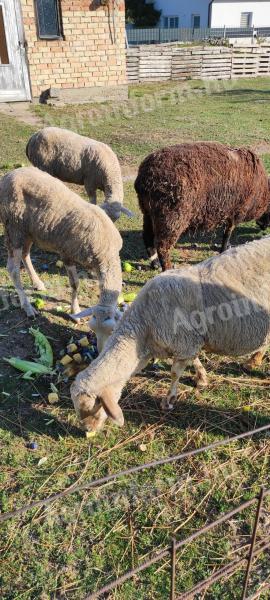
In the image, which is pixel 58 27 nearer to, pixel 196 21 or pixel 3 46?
pixel 3 46

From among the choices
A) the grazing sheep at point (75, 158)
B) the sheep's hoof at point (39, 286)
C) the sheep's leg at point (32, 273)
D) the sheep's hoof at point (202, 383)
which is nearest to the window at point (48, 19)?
the grazing sheep at point (75, 158)

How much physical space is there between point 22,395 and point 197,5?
58950mm

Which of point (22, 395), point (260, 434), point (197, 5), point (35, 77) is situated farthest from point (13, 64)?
point (197, 5)

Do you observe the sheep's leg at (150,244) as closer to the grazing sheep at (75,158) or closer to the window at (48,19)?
the grazing sheep at (75,158)

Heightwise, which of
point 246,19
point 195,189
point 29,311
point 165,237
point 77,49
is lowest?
point 29,311

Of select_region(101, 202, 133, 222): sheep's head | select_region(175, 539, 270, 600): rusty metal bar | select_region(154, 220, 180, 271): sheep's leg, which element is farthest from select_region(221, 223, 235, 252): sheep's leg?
→ select_region(175, 539, 270, 600): rusty metal bar

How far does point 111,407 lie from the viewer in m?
3.68

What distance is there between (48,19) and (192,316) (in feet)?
52.9

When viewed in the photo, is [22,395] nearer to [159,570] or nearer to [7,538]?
[7,538]

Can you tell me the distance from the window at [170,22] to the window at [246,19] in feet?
26.2

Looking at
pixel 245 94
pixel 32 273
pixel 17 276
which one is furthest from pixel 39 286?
pixel 245 94

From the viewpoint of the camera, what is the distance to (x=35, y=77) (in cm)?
1656

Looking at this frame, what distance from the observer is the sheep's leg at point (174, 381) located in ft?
14.3

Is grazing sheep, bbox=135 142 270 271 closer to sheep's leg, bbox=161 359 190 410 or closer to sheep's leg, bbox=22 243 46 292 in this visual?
sheep's leg, bbox=22 243 46 292
